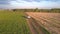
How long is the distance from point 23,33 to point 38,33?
1.22 metres

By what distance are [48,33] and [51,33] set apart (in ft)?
0.79

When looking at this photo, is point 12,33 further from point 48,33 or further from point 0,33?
point 48,33

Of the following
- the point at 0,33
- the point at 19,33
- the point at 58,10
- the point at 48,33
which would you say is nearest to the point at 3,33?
the point at 0,33

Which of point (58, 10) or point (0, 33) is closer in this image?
point (0, 33)

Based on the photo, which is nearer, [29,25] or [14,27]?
[14,27]

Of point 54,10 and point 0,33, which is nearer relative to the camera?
point 0,33

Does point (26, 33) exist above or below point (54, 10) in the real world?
above

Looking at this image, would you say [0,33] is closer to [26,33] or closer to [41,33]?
[26,33]

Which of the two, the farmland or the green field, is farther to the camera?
the farmland

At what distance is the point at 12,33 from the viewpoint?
1275cm

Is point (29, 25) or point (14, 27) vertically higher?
point (14, 27)

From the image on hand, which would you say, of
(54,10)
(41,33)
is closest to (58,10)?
(54,10)

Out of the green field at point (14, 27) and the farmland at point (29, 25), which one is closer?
the green field at point (14, 27)

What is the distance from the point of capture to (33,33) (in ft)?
43.9
